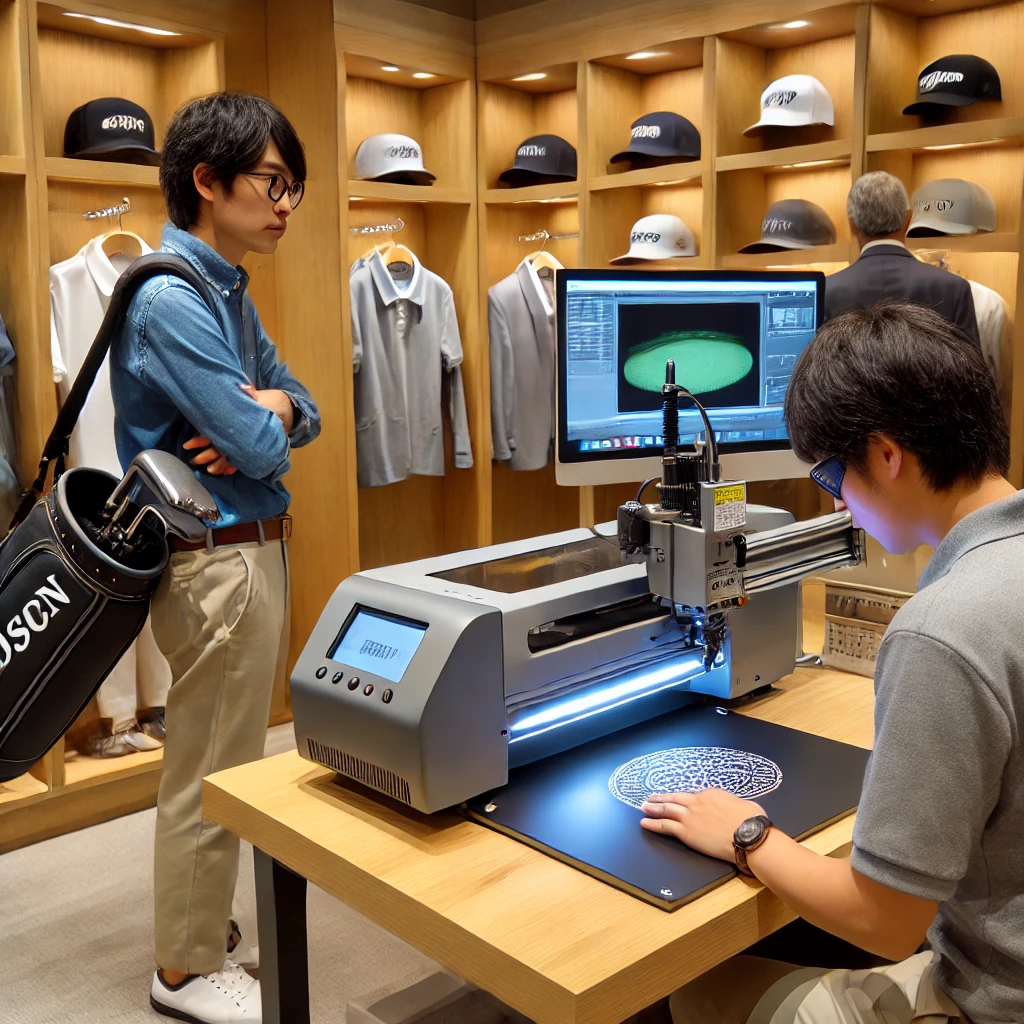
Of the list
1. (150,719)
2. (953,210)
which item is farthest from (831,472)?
(150,719)

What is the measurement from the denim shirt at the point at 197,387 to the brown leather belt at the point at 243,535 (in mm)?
25

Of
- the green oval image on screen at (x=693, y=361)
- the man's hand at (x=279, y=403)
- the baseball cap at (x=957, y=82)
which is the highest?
the baseball cap at (x=957, y=82)

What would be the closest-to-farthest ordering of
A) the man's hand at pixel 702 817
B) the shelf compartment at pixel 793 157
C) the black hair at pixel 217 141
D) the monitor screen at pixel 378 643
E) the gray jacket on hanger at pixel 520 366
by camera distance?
1. the man's hand at pixel 702 817
2. the monitor screen at pixel 378 643
3. the black hair at pixel 217 141
4. the shelf compartment at pixel 793 157
5. the gray jacket on hanger at pixel 520 366

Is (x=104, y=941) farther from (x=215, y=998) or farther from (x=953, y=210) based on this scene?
(x=953, y=210)

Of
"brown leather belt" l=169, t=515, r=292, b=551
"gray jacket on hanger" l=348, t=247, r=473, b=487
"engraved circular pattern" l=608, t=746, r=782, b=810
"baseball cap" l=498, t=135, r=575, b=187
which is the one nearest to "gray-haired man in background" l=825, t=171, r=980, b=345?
"baseball cap" l=498, t=135, r=575, b=187

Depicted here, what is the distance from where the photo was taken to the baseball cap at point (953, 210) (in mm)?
3455

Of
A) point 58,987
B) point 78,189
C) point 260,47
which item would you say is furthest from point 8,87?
point 58,987

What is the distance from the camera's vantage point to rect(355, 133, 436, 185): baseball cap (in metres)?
4.17

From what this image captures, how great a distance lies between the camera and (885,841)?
1.04m

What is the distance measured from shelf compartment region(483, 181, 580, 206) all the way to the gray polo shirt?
137 inches

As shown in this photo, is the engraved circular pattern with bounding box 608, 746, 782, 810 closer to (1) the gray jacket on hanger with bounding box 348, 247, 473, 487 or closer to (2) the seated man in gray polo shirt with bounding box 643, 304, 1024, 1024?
(2) the seated man in gray polo shirt with bounding box 643, 304, 1024, 1024

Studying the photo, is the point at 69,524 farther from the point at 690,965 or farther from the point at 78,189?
the point at 78,189

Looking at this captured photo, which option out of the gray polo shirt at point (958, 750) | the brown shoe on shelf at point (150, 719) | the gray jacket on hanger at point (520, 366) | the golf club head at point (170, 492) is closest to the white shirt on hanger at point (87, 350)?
the brown shoe on shelf at point (150, 719)

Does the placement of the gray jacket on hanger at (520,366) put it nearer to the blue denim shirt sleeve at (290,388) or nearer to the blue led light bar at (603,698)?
the blue denim shirt sleeve at (290,388)
